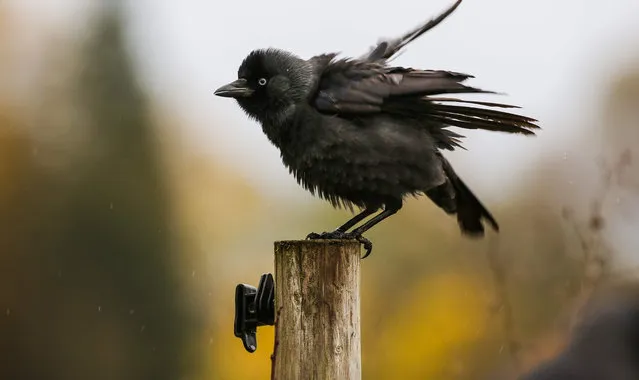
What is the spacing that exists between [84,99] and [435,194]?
15.3 metres

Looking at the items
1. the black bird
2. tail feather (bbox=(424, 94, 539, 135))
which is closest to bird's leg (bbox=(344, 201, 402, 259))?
the black bird

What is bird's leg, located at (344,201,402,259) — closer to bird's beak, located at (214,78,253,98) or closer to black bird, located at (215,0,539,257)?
black bird, located at (215,0,539,257)

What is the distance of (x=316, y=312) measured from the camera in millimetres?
3998

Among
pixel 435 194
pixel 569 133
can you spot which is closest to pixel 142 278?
pixel 569 133

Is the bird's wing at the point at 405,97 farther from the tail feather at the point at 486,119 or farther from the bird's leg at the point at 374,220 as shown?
the bird's leg at the point at 374,220

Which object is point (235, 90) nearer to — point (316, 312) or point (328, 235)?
point (328, 235)

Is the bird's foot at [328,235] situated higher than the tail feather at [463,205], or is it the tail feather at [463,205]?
the tail feather at [463,205]

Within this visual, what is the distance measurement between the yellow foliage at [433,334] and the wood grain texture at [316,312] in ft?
29.4

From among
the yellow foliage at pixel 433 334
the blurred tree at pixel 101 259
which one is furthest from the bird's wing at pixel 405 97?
the blurred tree at pixel 101 259

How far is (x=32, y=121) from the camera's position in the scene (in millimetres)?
21609

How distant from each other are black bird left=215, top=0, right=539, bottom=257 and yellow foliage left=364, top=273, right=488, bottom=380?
7467mm

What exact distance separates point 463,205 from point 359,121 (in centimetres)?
110

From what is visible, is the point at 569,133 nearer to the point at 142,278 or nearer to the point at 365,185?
the point at 142,278

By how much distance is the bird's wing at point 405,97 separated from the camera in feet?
17.7
